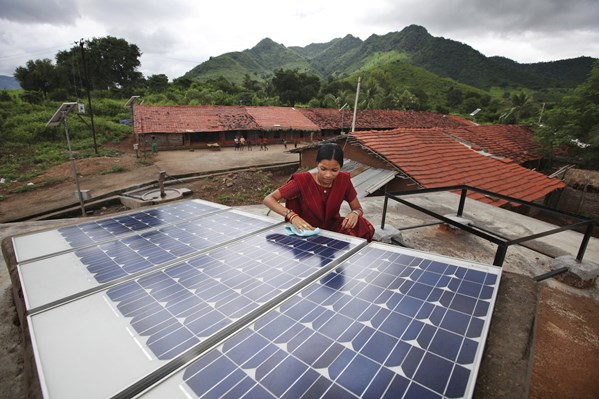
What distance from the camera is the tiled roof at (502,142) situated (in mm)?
15945

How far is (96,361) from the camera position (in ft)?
3.76

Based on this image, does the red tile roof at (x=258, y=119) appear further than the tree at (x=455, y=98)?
No

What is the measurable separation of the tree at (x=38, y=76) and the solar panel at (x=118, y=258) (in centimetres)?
5510

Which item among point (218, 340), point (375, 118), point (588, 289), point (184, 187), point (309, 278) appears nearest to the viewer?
point (218, 340)

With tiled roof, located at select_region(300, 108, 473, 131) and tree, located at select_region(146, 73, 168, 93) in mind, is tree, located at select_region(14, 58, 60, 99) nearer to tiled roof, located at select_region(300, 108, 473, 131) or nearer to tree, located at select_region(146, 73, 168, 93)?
tree, located at select_region(146, 73, 168, 93)

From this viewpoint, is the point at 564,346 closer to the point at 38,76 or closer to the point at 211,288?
the point at 211,288

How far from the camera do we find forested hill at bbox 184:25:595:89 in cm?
9325

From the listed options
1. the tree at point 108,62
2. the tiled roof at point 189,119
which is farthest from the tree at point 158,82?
the tiled roof at point 189,119

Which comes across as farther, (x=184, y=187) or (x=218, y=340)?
(x=184, y=187)

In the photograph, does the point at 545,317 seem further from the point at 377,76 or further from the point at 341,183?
the point at 377,76

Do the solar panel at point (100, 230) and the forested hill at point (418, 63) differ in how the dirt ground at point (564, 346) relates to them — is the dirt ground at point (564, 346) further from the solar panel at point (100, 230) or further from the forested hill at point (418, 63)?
the forested hill at point (418, 63)

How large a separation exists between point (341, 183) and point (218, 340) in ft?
8.13

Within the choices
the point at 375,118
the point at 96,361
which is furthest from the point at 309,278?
the point at 375,118

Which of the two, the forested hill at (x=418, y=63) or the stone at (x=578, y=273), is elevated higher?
the forested hill at (x=418, y=63)
